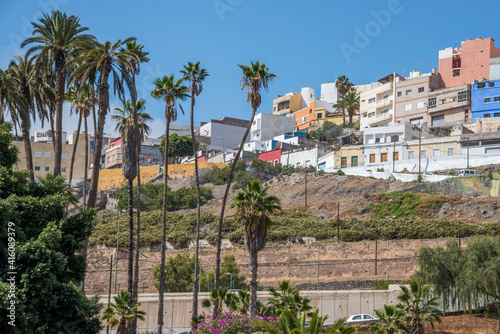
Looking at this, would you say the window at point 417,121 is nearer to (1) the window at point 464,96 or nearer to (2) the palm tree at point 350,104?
(1) the window at point 464,96

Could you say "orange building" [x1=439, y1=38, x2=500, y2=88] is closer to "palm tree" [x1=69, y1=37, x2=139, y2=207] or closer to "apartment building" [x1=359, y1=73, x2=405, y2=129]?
"apartment building" [x1=359, y1=73, x2=405, y2=129]

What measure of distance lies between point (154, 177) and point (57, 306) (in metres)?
73.3

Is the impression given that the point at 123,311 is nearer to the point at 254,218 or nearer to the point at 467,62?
the point at 254,218

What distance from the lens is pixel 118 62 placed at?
31.7m

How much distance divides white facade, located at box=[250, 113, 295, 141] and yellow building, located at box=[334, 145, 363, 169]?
26.5 meters

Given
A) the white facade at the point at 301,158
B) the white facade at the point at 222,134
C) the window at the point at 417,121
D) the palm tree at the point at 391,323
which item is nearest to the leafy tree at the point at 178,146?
the white facade at the point at 222,134

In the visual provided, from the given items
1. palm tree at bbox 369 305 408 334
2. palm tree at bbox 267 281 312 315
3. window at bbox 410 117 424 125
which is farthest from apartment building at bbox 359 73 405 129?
palm tree at bbox 267 281 312 315

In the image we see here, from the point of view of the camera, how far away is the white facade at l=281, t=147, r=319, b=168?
3457 inches

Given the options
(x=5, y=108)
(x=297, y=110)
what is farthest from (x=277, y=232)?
(x=297, y=110)

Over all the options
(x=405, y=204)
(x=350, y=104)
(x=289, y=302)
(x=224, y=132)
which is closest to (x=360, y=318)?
(x=289, y=302)

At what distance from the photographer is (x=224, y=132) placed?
11456 cm

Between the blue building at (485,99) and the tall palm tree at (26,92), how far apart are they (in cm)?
6888

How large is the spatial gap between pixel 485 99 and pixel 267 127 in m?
39.3

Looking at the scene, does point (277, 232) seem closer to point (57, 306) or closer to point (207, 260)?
point (207, 260)
